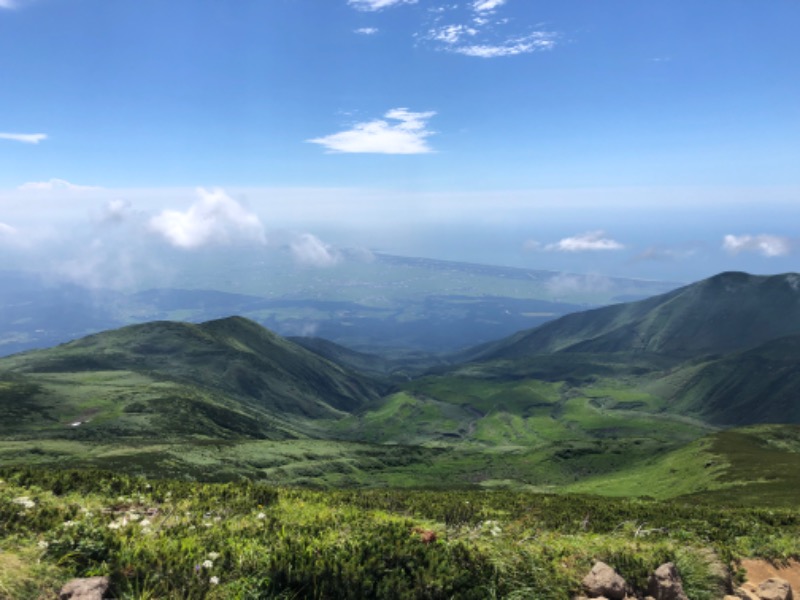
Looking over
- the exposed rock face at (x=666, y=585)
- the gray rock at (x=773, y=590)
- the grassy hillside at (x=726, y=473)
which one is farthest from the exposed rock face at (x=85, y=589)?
the grassy hillside at (x=726, y=473)

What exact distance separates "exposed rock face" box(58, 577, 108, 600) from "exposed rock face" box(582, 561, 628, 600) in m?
10.5

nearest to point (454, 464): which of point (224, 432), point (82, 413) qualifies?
point (224, 432)

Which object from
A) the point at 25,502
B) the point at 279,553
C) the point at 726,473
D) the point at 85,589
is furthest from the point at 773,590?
the point at 726,473

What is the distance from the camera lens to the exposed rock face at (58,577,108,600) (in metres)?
8.27

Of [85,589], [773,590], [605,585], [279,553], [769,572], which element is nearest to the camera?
[85,589]

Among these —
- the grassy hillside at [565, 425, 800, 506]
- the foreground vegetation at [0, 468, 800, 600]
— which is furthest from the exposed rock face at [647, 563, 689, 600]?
the grassy hillside at [565, 425, 800, 506]

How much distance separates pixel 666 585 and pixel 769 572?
686 centimetres

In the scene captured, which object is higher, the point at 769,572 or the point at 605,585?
the point at 605,585

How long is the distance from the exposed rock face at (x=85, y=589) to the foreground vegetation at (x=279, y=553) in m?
0.33

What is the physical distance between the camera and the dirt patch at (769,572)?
1439cm

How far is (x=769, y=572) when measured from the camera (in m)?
14.9

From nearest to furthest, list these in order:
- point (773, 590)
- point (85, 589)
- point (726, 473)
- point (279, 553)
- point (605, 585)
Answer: point (85, 589) < point (279, 553) < point (605, 585) < point (773, 590) < point (726, 473)

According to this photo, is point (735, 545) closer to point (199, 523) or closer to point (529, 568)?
point (529, 568)

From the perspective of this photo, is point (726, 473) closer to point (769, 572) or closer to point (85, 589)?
point (769, 572)
